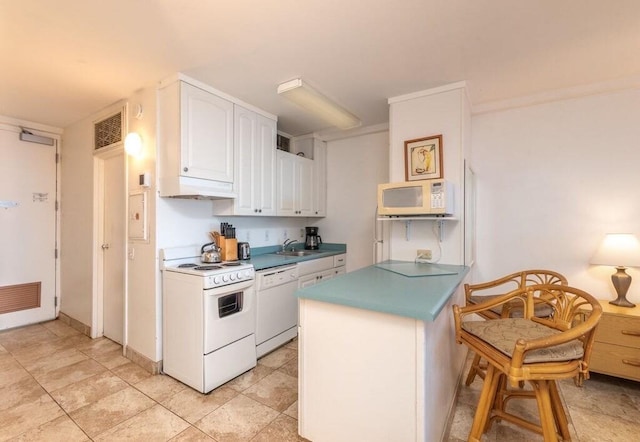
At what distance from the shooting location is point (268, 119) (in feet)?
10.7

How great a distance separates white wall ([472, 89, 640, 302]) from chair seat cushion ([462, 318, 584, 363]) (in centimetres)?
145

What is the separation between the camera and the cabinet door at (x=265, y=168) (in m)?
3.13

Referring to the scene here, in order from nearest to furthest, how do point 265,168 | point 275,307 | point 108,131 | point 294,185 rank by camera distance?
point 275,307 < point 108,131 < point 265,168 < point 294,185

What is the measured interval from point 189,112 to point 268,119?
1.01 m

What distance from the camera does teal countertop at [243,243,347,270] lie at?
282 centimetres

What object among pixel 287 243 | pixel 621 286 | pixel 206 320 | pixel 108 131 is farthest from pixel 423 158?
pixel 108 131

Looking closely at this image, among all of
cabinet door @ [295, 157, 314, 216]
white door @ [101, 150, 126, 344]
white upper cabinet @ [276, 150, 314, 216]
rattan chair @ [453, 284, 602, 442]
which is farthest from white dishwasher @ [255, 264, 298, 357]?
rattan chair @ [453, 284, 602, 442]

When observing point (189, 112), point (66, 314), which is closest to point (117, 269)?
point (66, 314)

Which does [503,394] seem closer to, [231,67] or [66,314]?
[231,67]

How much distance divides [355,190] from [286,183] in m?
0.98

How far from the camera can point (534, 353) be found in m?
1.28

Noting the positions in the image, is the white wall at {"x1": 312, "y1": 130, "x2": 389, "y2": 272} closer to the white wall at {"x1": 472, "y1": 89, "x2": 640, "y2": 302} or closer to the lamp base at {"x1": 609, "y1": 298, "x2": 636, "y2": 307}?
the white wall at {"x1": 472, "y1": 89, "x2": 640, "y2": 302}

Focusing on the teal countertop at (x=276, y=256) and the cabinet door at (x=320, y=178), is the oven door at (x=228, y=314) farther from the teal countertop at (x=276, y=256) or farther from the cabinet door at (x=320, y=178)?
the cabinet door at (x=320, y=178)

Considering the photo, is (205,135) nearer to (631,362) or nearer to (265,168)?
(265,168)
